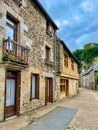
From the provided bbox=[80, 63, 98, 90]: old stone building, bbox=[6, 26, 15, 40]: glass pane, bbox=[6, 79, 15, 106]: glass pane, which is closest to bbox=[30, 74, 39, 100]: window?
bbox=[6, 79, 15, 106]: glass pane

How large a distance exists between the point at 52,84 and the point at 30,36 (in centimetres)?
→ 543

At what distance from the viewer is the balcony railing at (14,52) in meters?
7.89

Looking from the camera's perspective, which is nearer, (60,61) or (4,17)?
(4,17)

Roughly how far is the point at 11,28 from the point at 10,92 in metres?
3.29

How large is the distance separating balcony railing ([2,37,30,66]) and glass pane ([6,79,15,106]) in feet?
3.68

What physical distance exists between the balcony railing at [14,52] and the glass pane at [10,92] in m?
1.12

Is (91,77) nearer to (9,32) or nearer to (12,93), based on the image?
(12,93)

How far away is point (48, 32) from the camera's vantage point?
45.9ft

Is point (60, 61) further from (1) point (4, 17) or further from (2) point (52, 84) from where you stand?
(1) point (4, 17)

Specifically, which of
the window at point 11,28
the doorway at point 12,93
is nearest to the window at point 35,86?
the doorway at point 12,93

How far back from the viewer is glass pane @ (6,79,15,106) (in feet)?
28.3

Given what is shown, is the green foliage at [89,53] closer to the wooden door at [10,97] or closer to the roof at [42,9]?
the roof at [42,9]

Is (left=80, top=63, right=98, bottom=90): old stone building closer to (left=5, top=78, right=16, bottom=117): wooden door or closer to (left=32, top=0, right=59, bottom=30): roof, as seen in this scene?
(left=32, top=0, right=59, bottom=30): roof

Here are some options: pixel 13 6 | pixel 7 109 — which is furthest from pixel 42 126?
pixel 13 6
